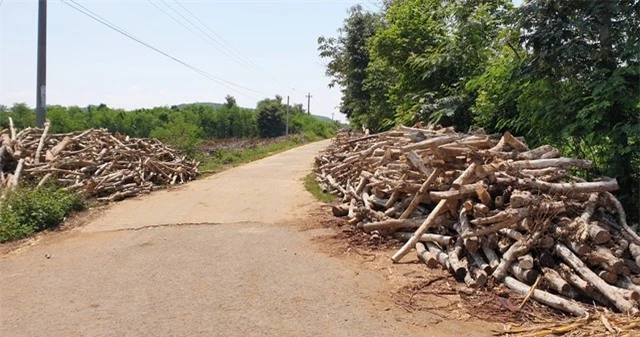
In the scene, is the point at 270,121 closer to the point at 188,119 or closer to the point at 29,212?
the point at 188,119

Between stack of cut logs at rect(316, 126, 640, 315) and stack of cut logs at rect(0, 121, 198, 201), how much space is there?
711cm

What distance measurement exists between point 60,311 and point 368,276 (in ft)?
11.1

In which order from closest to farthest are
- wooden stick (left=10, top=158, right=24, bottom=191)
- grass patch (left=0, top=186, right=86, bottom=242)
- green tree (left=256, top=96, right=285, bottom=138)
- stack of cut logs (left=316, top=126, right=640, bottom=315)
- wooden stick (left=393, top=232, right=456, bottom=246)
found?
1. stack of cut logs (left=316, top=126, right=640, bottom=315)
2. wooden stick (left=393, top=232, right=456, bottom=246)
3. grass patch (left=0, top=186, right=86, bottom=242)
4. wooden stick (left=10, top=158, right=24, bottom=191)
5. green tree (left=256, top=96, right=285, bottom=138)

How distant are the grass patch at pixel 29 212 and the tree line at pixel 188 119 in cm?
3151

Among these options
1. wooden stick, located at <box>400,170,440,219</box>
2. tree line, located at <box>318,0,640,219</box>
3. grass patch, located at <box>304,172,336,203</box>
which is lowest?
grass patch, located at <box>304,172,336,203</box>

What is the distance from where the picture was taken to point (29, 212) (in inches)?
331

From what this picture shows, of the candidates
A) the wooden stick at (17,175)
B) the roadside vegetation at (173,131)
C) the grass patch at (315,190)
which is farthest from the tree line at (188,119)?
the wooden stick at (17,175)

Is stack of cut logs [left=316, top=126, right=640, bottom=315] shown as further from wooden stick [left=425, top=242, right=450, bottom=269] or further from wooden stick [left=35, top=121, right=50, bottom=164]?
wooden stick [left=35, top=121, right=50, bottom=164]

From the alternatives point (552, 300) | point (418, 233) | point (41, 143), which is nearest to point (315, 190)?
point (418, 233)

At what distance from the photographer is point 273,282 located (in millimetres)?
5402

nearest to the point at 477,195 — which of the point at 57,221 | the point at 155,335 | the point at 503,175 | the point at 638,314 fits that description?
the point at 503,175

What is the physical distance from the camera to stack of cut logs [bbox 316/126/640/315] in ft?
15.0

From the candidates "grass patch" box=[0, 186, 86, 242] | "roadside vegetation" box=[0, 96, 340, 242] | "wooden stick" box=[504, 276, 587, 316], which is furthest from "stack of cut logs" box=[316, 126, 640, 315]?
"roadside vegetation" box=[0, 96, 340, 242]

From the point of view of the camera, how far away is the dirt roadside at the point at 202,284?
4.23 meters
